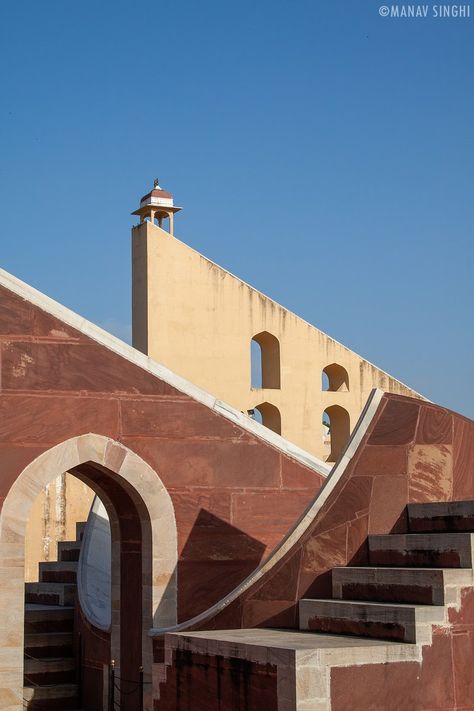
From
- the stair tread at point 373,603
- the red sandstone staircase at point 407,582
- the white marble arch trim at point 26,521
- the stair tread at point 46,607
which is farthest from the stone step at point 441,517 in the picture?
the stair tread at point 46,607

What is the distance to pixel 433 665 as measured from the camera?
7.97m

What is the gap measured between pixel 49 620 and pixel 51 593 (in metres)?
0.96

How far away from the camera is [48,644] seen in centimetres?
1374

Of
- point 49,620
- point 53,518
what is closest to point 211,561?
point 49,620

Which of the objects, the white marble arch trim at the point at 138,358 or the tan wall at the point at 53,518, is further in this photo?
the tan wall at the point at 53,518

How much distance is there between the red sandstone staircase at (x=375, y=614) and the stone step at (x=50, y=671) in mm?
4246

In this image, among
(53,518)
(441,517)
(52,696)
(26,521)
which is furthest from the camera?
(53,518)

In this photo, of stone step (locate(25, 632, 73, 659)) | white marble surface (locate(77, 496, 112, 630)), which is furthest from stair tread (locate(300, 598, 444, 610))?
stone step (locate(25, 632, 73, 659))

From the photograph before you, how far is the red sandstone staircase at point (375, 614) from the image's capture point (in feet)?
25.0

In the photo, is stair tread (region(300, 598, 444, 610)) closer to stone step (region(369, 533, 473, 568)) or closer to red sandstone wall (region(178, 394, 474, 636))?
red sandstone wall (region(178, 394, 474, 636))

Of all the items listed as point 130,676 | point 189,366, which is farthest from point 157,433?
point 189,366

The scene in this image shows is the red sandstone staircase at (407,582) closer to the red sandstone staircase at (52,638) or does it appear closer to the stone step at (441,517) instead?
the stone step at (441,517)

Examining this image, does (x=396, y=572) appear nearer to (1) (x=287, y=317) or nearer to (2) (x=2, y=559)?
(2) (x=2, y=559)

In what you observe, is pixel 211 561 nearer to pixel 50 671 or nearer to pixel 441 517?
pixel 441 517
